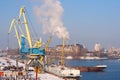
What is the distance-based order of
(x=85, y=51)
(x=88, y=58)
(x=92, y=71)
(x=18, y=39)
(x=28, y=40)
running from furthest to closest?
1. (x=85, y=51)
2. (x=88, y=58)
3. (x=92, y=71)
4. (x=18, y=39)
5. (x=28, y=40)

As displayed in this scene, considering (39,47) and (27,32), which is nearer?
Result: (39,47)

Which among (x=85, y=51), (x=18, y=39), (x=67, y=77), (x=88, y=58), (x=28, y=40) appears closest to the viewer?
(x=67, y=77)

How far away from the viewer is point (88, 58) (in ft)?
528

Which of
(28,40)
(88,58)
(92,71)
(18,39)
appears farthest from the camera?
(88,58)

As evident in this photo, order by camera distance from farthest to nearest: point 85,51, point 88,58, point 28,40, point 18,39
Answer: point 85,51
point 88,58
point 18,39
point 28,40

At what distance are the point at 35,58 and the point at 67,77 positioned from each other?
15.5ft

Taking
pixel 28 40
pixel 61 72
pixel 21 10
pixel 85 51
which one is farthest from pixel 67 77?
pixel 85 51

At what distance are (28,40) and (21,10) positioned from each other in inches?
175

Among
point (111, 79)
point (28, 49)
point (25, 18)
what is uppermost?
point (25, 18)

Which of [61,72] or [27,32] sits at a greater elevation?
[27,32]

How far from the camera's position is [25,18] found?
52.8 meters

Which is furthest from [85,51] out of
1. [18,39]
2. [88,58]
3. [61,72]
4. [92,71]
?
[61,72]

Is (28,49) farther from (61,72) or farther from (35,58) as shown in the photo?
(61,72)

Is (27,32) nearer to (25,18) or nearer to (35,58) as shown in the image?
(25,18)
